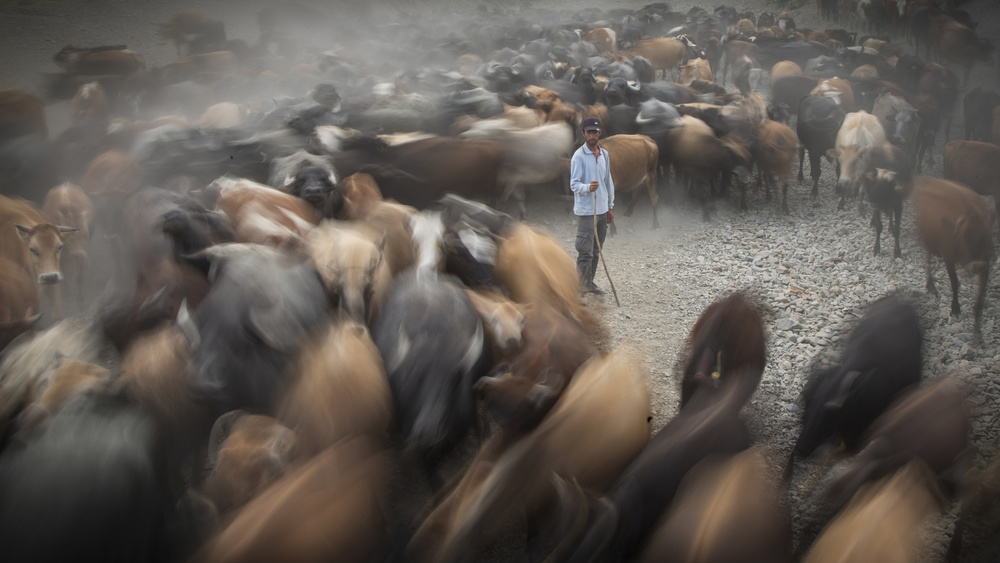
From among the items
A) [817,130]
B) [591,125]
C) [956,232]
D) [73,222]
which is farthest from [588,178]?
[73,222]

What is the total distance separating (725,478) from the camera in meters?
2.76

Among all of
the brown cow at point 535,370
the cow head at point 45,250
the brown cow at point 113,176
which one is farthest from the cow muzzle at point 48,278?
the brown cow at point 535,370

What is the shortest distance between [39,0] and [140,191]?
33.3 feet

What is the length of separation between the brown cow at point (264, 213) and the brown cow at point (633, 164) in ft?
15.5

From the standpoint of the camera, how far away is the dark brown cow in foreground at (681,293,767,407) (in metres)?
3.71

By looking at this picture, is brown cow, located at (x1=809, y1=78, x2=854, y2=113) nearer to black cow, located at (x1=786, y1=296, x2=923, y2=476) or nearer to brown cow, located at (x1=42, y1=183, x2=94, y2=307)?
black cow, located at (x1=786, y1=296, x2=923, y2=476)

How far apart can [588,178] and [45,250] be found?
5.80 meters

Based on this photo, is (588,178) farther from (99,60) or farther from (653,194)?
(99,60)

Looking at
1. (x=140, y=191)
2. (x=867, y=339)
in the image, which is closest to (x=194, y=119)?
(x=140, y=191)

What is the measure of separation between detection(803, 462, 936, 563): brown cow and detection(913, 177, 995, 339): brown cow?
155 inches

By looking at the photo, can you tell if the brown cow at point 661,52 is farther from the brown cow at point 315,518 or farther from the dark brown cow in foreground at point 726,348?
the brown cow at point 315,518

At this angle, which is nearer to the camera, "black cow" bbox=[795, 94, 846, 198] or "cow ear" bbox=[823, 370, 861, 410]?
"cow ear" bbox=[823, 370, 861, 410]

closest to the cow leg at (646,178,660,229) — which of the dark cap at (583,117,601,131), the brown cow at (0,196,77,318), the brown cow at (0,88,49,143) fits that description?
the dark cap at (583,117,601,131)

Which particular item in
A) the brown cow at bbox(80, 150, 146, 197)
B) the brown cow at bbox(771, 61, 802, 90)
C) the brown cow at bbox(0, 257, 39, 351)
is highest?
the brown cow at bbox(771, 61, 802, 90)
